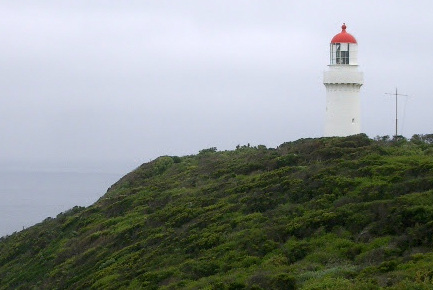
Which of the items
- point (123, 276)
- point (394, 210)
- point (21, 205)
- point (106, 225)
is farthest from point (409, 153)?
point (21, 205)

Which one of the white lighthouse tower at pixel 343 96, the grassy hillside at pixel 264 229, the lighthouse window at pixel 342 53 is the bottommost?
the grassy hillside at pixel 264 229

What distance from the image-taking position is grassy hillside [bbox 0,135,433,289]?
18.5 m

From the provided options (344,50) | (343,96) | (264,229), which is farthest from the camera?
(344,50)

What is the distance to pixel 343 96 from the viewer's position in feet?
115

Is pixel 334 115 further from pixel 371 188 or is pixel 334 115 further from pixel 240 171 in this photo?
pixel 371 188

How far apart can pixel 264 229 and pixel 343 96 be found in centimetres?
1406

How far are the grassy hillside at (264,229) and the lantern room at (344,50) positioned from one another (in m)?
4.41

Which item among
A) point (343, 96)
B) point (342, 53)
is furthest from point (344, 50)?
point (343, 96)

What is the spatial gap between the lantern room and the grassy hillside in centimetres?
441

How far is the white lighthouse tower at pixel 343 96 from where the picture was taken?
115ft

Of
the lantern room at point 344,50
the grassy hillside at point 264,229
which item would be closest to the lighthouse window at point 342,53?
the lantern room at point 344,50

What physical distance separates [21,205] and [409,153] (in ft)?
360

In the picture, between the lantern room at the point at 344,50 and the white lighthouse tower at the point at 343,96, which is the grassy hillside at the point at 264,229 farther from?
the lantern room at the point at 344,50

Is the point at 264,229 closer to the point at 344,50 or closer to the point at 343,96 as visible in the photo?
the point at 343,96
